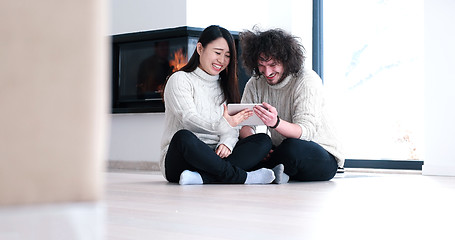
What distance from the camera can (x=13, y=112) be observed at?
0.43 metres

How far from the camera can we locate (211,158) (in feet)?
9.96

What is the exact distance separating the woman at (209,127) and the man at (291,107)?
4.6 inches

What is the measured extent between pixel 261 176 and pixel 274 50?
632 mm

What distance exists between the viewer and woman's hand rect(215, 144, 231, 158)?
3168 mm

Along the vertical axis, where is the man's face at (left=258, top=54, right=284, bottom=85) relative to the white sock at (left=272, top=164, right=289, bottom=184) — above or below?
above

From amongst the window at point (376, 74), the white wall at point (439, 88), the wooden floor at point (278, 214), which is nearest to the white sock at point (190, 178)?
the wooden floor at point (278, 214)

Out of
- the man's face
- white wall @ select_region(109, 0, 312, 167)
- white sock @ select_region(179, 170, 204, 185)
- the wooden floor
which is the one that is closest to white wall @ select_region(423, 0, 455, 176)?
white wall @ select_region(109, 0, 312, 167)

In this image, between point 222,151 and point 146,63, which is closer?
point 222,151

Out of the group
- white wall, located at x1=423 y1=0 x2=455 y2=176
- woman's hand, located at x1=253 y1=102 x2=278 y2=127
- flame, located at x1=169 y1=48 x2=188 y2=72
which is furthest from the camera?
flame, located at x1=169 y1=48 x2=188 y2=72

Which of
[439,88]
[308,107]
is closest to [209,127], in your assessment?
[308,107]

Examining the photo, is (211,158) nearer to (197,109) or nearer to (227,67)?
(197,109)

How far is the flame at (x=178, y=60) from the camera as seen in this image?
519 cm

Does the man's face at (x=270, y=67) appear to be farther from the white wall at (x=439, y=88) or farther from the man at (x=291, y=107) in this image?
the white wall at (x=439, y=88)

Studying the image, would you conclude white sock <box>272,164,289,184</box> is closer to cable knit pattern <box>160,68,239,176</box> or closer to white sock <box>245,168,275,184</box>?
white sock <box>245,168,275,184</box>
